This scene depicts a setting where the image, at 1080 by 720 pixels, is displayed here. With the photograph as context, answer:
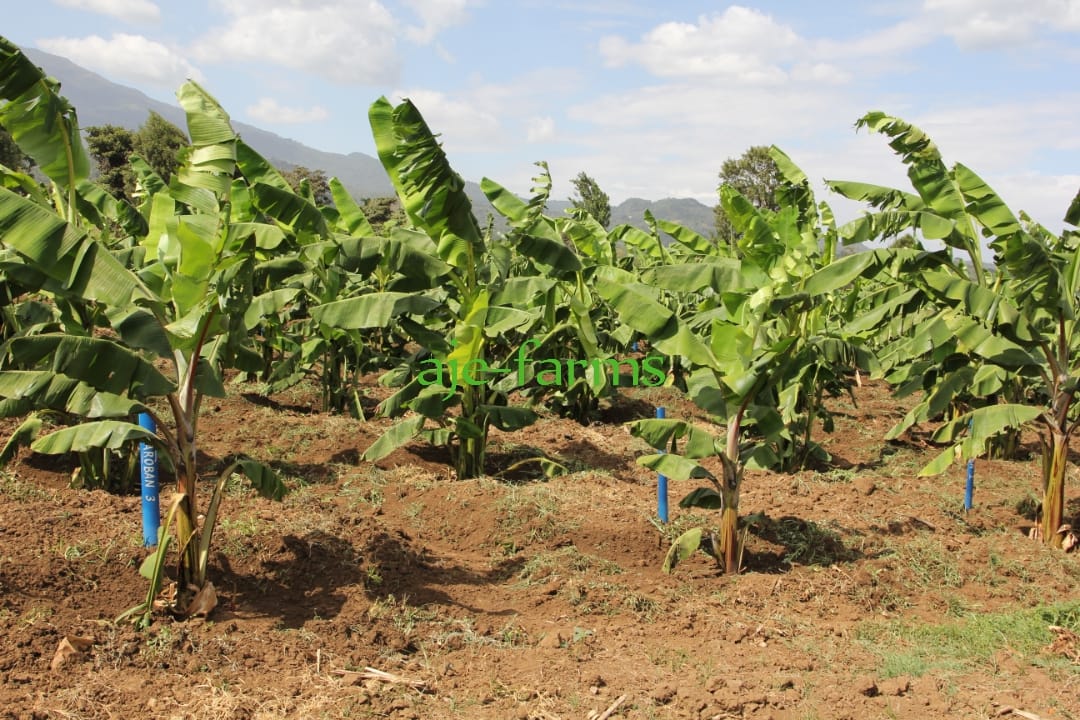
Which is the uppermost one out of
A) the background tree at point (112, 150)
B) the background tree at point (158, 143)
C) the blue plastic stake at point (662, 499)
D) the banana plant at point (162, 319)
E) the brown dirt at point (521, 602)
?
the background tree at point (158, 143)

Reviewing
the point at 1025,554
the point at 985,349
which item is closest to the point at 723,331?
the point at 985,349

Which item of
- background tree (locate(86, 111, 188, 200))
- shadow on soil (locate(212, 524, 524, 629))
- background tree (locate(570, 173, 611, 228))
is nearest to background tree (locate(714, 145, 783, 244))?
background tree (locate(570, 173, 611, 228))

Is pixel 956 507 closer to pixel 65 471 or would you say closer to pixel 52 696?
pixel 52 696

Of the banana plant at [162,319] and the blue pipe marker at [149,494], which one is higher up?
the banana plant at [162,319]

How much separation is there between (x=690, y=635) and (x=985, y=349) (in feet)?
12.1

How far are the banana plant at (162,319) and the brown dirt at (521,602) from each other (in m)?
0.66

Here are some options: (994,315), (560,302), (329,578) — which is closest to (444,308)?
(560,302)

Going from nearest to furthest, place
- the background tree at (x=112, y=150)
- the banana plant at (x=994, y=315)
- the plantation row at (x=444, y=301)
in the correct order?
1. the plantation row at (x=444, y=301)
2. the banana plant at (x=994, y=315)
3. the background tree at (x=112, y=150)

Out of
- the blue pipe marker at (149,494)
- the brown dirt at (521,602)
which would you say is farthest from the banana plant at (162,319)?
the brown dirt at (521,602)

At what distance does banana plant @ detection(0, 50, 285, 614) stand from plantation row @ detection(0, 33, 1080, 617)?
0.01 metres

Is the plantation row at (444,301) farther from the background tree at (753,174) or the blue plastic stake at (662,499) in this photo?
the background tree at (753,174)

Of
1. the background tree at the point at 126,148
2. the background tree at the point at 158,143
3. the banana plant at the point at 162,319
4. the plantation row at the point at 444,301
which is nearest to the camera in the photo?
the banana plant at the point at 162,319

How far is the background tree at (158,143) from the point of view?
3959 centimetres

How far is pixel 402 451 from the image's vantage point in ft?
30.5
